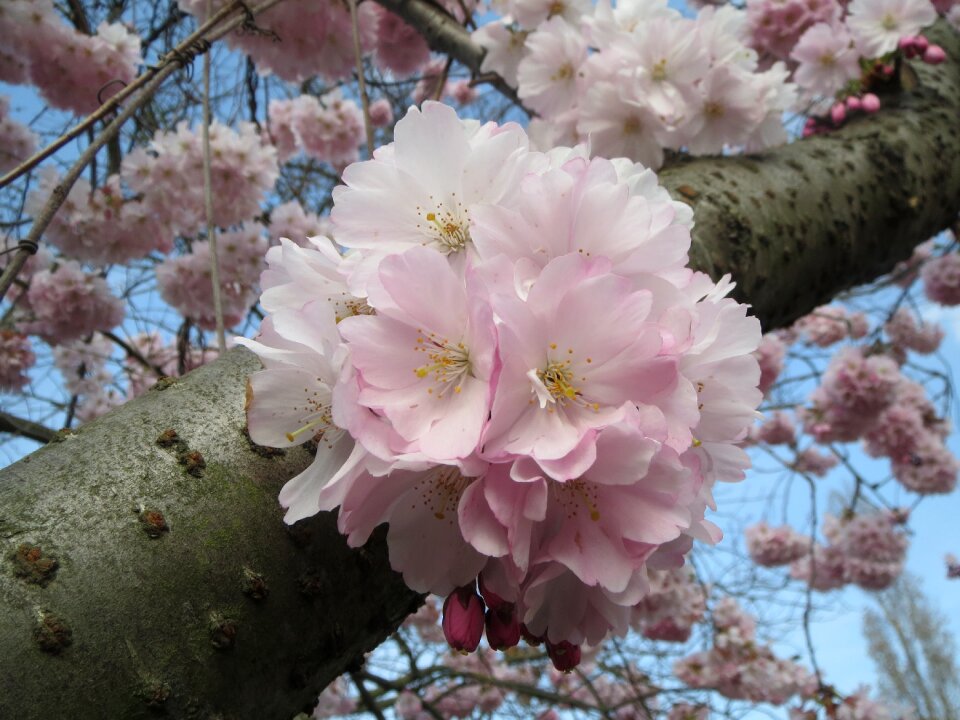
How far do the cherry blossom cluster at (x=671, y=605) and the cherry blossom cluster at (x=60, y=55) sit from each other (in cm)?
260

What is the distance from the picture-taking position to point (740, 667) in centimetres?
320

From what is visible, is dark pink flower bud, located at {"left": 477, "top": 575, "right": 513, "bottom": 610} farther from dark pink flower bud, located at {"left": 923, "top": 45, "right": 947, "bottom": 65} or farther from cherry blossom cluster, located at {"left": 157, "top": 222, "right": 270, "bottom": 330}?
dark pink flower bud, located at {"left": 923, "top": 45, "right": 947, "bottom": 65}

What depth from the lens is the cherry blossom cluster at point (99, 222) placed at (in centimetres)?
222

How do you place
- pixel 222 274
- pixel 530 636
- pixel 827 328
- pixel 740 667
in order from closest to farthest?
pixel 530 636 < pixel 222 274 < pixel 740 667 < pixel 827 328

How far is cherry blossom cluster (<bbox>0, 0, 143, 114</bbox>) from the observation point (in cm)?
198

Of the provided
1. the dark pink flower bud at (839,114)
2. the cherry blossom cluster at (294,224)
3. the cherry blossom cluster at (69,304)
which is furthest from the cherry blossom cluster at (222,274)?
the dark pink flower bud at (839,114)

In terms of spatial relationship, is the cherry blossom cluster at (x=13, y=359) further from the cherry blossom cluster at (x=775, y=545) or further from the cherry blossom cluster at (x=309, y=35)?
the cherry blossom cluster at (x=775, y=545)

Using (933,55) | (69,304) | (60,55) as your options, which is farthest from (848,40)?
(69,304)

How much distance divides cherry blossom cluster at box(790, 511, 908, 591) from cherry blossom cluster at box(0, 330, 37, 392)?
370 cm

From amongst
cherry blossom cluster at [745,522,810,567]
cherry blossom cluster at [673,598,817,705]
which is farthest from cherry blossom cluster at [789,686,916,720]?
cherry blossom cluster at [745,522,810,567]

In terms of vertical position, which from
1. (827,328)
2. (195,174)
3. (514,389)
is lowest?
(514,389)

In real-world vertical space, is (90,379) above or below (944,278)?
below

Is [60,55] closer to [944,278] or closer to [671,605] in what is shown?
[671,605]

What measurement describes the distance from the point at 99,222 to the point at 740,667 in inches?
128
